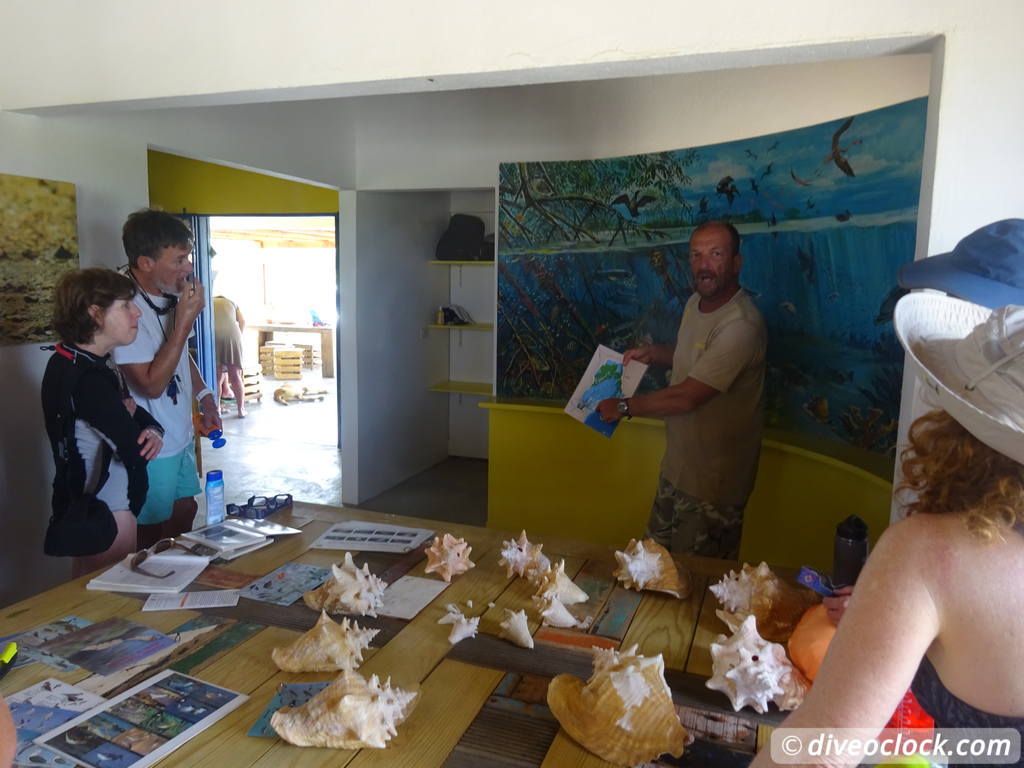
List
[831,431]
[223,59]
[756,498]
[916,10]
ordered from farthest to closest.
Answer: [756,498] → [831,431] → [223,59] → [916,10]

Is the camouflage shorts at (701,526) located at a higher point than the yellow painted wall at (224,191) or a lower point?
lower

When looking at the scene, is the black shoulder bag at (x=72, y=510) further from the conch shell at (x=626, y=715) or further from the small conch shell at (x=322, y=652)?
the conch shell at (x=626, y=715)

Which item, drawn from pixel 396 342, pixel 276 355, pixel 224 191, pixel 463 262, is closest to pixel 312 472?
pixel 396 342

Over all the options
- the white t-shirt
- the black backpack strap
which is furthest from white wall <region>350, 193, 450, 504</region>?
the black backpack strap

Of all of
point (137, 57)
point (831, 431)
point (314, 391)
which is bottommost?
point (314, 391)

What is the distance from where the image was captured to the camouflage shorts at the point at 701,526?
282 centimetres

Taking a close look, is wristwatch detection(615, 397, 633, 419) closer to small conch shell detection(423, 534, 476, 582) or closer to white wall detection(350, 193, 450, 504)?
small conch shell detection(423, 534, 476, 582)

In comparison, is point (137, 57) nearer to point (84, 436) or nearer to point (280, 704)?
Result: point (84, 436)

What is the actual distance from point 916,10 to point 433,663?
5.63ft

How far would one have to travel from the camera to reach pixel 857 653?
85 centimetres

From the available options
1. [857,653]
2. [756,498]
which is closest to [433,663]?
[857,653]

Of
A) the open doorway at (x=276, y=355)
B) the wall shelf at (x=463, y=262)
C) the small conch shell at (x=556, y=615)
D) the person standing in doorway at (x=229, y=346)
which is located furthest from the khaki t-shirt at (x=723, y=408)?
the person standing in doorway at (x=229, y=346)

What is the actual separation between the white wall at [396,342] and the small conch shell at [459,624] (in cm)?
376

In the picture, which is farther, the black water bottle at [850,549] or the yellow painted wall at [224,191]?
A: the yellow painted wall at [224,191]
